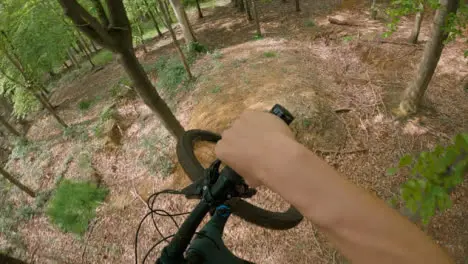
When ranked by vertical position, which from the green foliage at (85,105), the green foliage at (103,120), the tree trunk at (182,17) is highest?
the tree trunk at (182,17)

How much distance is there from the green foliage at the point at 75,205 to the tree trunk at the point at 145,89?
2.98m

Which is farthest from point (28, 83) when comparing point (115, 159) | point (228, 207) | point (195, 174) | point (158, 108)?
point (228, 207)

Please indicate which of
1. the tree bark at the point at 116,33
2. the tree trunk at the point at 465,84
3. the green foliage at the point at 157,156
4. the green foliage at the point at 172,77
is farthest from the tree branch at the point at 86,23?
the tree trunk at the point at 465,84

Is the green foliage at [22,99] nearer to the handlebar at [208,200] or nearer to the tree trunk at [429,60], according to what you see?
the handlebar at [208,200]

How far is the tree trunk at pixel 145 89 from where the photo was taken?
3.94 meters

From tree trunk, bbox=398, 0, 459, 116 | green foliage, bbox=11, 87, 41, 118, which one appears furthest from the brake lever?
green foliage, bbox=11, 87, 41, 118

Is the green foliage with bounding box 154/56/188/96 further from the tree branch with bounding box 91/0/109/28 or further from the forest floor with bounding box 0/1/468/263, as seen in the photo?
the tree branch with bounding box 91/0/109/28

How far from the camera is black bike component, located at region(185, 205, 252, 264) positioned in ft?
4.53

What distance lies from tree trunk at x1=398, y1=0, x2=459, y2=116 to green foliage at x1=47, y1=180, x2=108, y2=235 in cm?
770

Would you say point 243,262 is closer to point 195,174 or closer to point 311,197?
point 195,174

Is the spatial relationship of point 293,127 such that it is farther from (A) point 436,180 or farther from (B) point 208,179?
(B) point 208,179

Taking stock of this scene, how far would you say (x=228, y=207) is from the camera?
56.1 inches

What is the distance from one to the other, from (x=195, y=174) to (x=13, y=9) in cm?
1164

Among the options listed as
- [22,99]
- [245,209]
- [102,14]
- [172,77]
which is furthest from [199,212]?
[22,99]
